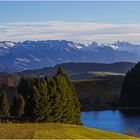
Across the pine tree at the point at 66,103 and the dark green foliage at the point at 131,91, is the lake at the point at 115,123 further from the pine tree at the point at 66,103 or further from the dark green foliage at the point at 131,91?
the dark green foliage at the point at 131,91

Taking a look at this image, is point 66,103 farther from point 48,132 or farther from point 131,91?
point 131,91

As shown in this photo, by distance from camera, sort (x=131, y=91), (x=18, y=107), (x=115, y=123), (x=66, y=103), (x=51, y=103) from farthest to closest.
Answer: (x=131, y=91), (x=115, y=123), (x=18, y=107), (x=66, y=103), (x=51, y=103)

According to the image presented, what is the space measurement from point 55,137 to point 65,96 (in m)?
39.2

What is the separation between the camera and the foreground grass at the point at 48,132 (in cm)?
3978

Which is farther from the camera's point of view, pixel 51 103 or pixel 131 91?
pixel 131 91

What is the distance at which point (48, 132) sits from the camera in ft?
141

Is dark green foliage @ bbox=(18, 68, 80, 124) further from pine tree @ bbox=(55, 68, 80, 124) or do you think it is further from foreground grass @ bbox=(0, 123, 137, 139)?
foreground grass @ bbox=(0, 123, 137, 139)

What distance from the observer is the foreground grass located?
131 feet

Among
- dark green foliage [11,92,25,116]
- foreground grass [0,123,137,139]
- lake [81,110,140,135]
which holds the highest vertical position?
foreground grass [0,123,137,139]

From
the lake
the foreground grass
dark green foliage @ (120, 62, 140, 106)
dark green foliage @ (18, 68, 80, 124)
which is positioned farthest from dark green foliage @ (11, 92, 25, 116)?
dark green foliage @ (120, 62, 140, 106)

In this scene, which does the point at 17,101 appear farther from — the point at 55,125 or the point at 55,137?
the point at 55,137

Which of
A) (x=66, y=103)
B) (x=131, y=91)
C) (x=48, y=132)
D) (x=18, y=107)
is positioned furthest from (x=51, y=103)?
(x=131, y=91)

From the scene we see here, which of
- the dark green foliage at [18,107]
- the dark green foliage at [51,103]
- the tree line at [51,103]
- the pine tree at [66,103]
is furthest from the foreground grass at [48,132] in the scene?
the dark green foliage at [18,107]

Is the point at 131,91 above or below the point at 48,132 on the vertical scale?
below
